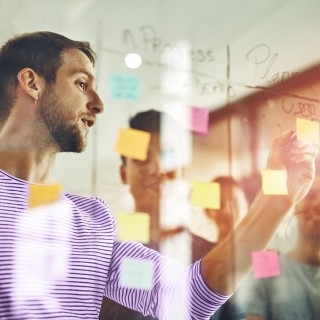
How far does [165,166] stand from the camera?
1.46m

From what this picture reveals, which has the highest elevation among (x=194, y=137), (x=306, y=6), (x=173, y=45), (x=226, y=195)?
(x=306, y=6)

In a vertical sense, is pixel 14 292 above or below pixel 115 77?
below

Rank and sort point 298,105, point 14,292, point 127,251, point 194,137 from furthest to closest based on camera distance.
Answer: point 298,105 < point 194,137 < point 127,251 < point 14,292

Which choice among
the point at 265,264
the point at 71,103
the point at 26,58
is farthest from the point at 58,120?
the point at 265,264

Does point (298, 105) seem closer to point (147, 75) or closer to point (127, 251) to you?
point (147, 75)

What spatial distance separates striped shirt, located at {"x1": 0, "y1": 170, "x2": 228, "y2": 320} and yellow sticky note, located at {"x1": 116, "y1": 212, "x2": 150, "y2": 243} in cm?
2

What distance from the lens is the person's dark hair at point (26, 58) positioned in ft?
4.32

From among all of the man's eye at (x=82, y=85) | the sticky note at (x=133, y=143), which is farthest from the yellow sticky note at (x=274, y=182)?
the man's eye at (x=82, y=85)

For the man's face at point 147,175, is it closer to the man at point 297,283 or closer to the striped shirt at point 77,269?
the striped shirt at point 77,269

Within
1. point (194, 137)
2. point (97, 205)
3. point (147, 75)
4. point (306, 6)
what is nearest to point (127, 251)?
point (97, 205)

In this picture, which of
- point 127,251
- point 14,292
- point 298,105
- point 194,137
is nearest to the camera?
point 14,292

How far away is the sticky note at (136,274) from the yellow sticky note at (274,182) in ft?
1.28

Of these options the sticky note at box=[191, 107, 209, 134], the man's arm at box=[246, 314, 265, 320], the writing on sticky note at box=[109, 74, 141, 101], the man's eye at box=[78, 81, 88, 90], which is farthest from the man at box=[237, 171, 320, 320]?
the man's eye at box=[78, 81, 88, 90]

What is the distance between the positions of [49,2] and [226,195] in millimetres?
701
